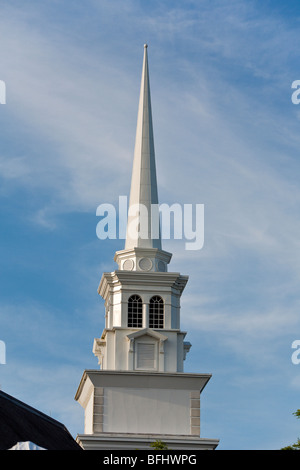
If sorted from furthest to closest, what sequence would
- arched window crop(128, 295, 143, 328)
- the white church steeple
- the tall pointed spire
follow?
the tall pointed spire → the white church steeple → arched window crop(128, 295, 143, 328)

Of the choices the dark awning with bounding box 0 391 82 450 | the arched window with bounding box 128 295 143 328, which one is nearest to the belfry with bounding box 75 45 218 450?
the arched window with bounding box 128 295 143 328

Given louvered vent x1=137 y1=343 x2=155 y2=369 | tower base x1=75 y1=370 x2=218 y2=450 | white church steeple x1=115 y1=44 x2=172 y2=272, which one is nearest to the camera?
tower base x1=75 y1=370 x2=218 y2=450

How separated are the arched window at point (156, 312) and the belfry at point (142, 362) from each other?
53 mm

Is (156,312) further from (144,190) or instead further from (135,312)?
(144,190)

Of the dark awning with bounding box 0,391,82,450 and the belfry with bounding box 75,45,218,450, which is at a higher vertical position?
the belfry with bounding box 75,45,218,450

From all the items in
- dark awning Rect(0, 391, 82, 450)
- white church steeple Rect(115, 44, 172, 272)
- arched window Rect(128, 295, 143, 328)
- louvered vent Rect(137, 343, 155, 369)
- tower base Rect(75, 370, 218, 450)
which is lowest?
dark awning Rect(0, 391, 82, 450)

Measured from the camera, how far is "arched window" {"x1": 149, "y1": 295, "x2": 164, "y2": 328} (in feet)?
187

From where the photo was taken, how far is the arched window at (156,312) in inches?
2243

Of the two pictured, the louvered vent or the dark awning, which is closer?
the dark awning

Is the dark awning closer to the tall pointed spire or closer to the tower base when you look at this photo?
the tower base

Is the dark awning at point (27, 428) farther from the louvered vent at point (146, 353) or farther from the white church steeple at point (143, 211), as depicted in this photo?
the white church steeple at point (143, 211)
